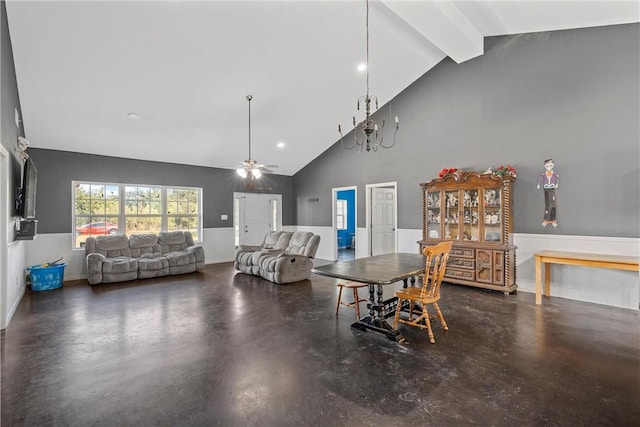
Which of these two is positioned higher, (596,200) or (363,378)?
(596,200)

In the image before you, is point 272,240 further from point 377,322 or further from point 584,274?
point 584,274

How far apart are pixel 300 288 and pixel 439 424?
11.4ft

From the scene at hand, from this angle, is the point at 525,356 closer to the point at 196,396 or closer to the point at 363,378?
the point at 363,378

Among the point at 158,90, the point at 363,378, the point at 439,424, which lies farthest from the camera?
the point at 158,90

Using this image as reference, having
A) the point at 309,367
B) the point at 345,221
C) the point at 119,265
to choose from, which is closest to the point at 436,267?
the point at 309,367

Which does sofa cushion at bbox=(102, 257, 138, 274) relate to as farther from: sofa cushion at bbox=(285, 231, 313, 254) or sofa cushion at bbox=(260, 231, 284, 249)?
sofa cushion at bbox=(285, 231, 313, 254)

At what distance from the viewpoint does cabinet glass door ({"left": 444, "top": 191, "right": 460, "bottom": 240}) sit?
17.3ft

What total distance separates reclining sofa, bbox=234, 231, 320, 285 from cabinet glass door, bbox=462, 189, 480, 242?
2632mm

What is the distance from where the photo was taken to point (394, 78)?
5770 mm

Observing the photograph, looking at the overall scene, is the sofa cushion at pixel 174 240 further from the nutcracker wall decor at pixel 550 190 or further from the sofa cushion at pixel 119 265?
the nutcracker wall decor at pixel 550 190

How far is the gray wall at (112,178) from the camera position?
5.72m

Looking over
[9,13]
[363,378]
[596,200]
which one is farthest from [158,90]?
[596,200]

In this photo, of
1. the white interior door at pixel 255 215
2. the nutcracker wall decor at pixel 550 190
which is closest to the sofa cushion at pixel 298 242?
the white interior door at pixel 255 215

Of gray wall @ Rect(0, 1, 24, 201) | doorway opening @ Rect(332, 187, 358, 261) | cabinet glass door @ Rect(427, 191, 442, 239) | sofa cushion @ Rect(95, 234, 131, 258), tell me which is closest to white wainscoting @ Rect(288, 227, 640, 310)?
cabinet glass door @ Rect(427, 191, 442, 239)
